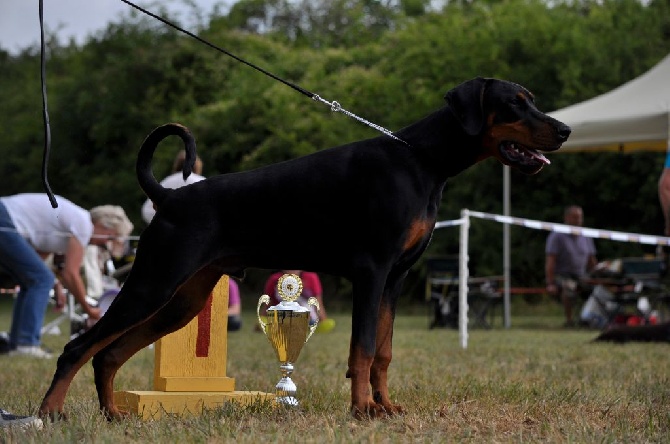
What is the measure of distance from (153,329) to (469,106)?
172 centimetres

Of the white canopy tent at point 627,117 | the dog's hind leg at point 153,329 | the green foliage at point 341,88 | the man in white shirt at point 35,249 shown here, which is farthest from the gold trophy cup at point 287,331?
the green foliage at point 341,88

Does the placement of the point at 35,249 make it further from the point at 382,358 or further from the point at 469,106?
the point at 469,106

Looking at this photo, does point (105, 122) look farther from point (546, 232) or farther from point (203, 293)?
point (203, 293)

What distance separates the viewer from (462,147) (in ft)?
14.6

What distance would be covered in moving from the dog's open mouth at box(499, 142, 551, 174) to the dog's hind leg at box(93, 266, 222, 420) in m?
1.35

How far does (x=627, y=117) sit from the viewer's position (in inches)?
478

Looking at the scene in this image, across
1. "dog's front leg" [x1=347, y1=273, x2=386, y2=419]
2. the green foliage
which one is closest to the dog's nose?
"dog's front leg" [x1=347, y1=273, x2=386, y2=419]

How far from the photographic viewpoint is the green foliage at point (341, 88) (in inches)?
794

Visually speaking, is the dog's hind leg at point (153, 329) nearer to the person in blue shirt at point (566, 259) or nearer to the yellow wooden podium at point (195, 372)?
the yellow wooden podium at point (195, 372)

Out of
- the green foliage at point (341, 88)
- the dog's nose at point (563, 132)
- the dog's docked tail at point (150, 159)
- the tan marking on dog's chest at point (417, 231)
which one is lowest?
the tan marking on dog's chest at point (417, 231)

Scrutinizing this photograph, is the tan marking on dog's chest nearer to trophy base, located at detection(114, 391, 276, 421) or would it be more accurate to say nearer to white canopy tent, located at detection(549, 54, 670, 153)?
trophy base, located at detection(114, 391, 276, 421)

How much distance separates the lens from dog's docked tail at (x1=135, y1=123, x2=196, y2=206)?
14.6ft

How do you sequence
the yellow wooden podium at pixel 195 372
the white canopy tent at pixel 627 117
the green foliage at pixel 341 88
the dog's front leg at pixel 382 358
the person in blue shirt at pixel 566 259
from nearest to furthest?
the dog's front leg at pixel 382 358, the yellow wooden podium at pixel 195 372, the white canopy tent at pixel 627 117, the person in blue shirt at pixel 566 259, the green foliage at pixel 341 88

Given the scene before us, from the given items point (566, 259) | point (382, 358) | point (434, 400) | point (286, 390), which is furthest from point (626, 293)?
point (382, 358)
